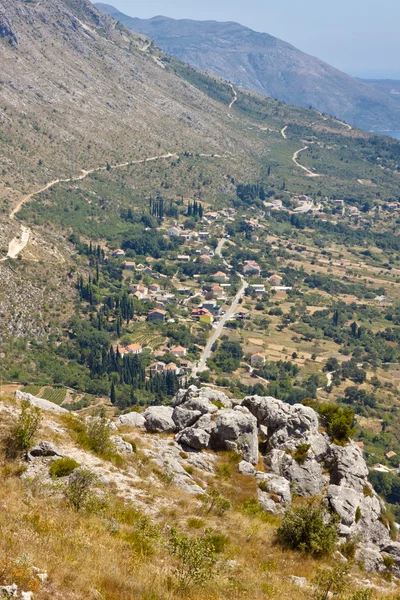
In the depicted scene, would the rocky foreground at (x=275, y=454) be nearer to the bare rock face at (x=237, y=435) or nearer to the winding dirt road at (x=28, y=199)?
the bare rock face at (x=237, y=435)

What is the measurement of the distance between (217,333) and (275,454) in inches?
3032

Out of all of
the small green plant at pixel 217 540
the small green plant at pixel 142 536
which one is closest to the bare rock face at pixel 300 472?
the small green plant at pixel 217 540

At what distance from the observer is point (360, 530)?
2514 cm

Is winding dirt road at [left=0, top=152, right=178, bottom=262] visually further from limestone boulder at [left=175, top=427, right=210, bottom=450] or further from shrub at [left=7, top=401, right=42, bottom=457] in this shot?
shrub at [left=7, top=401, right=42, bottom=457]

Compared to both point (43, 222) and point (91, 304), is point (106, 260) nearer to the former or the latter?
point (43, 222)

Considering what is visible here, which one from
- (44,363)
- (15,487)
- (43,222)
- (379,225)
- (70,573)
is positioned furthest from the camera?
(379,225)

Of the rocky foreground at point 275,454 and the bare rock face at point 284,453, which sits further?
the bare rock face at point 284,453

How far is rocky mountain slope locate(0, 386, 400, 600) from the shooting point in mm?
14305

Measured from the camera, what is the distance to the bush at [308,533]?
2069 cm

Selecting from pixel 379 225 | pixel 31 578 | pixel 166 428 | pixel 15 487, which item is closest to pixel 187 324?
pixel 166 428

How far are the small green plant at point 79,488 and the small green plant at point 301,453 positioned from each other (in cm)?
1192

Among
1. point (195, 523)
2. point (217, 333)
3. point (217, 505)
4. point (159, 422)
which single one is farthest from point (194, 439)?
point (217, 333)

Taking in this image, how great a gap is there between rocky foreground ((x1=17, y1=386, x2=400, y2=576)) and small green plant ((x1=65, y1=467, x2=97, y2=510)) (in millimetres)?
2971

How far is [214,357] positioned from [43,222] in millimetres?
52712
